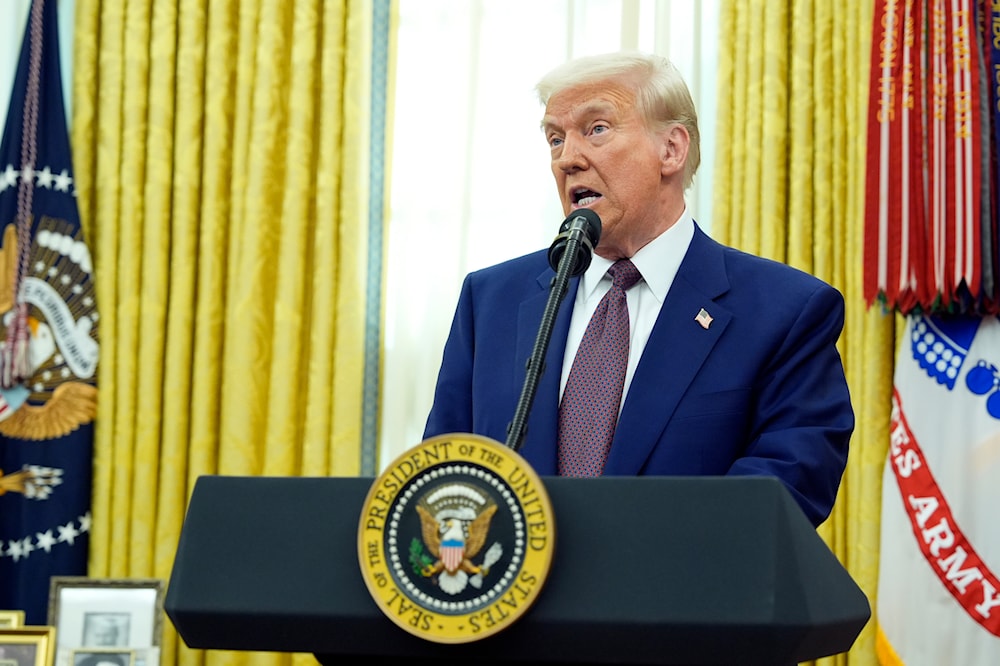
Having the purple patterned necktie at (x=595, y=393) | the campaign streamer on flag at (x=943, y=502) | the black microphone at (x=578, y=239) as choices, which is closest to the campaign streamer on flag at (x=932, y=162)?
the campaign streamer on flag at (x=943, y=502)

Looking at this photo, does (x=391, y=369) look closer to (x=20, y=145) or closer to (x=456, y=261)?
(x=456, y=261)

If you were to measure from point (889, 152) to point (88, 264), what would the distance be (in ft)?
7.92

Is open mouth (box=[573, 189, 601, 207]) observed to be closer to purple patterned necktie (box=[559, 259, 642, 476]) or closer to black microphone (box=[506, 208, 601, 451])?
purple patterned necktie (box=[559, 259, 642, 476])

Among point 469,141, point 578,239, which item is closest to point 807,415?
point 578,239

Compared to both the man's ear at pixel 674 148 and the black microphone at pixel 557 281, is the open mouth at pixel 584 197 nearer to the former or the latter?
the man's ear at pixel 674 148

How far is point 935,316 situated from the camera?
3.24m

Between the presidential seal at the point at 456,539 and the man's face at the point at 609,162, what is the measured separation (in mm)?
1015

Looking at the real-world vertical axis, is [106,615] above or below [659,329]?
below

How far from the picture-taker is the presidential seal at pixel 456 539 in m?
1.09

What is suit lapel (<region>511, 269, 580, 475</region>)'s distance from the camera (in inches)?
71.2

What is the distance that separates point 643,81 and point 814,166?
1.54 meters

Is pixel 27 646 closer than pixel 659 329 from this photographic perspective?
No

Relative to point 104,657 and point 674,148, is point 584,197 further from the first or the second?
point 104,657

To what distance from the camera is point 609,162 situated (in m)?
2.12
